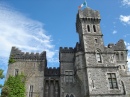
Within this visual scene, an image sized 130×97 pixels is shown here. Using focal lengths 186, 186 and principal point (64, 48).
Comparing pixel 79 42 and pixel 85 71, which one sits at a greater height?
pixel 79 42

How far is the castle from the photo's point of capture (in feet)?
88.4

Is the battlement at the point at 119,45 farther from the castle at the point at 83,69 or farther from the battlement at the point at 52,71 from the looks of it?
the battlement at the point at 52,71

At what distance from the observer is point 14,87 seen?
90.5 feet

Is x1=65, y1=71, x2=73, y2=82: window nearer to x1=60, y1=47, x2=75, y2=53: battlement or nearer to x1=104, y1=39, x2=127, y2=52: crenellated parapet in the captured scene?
x1=60, y1=47, x2=75, y2=53: battlement

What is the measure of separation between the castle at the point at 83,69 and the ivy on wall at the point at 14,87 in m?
1.02

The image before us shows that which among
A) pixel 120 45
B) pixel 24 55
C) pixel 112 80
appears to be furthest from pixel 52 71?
pixel 120 45

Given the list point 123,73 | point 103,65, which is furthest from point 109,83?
point 123,73

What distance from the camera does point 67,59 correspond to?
32125 mm

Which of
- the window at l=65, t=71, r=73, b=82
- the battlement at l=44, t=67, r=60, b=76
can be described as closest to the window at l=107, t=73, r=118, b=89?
the window at l=65, t=71, r=73, b=82

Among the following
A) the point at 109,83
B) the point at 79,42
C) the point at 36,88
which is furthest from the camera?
the point at 79,42

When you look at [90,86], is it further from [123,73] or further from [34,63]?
[34,63]

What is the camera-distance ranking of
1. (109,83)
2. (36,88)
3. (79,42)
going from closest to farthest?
(109,83) → (36,88) → (79,42)

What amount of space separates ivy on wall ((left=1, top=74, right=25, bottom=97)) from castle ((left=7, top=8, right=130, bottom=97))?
1017 millimetres

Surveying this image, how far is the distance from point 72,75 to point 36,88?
6247 mm
